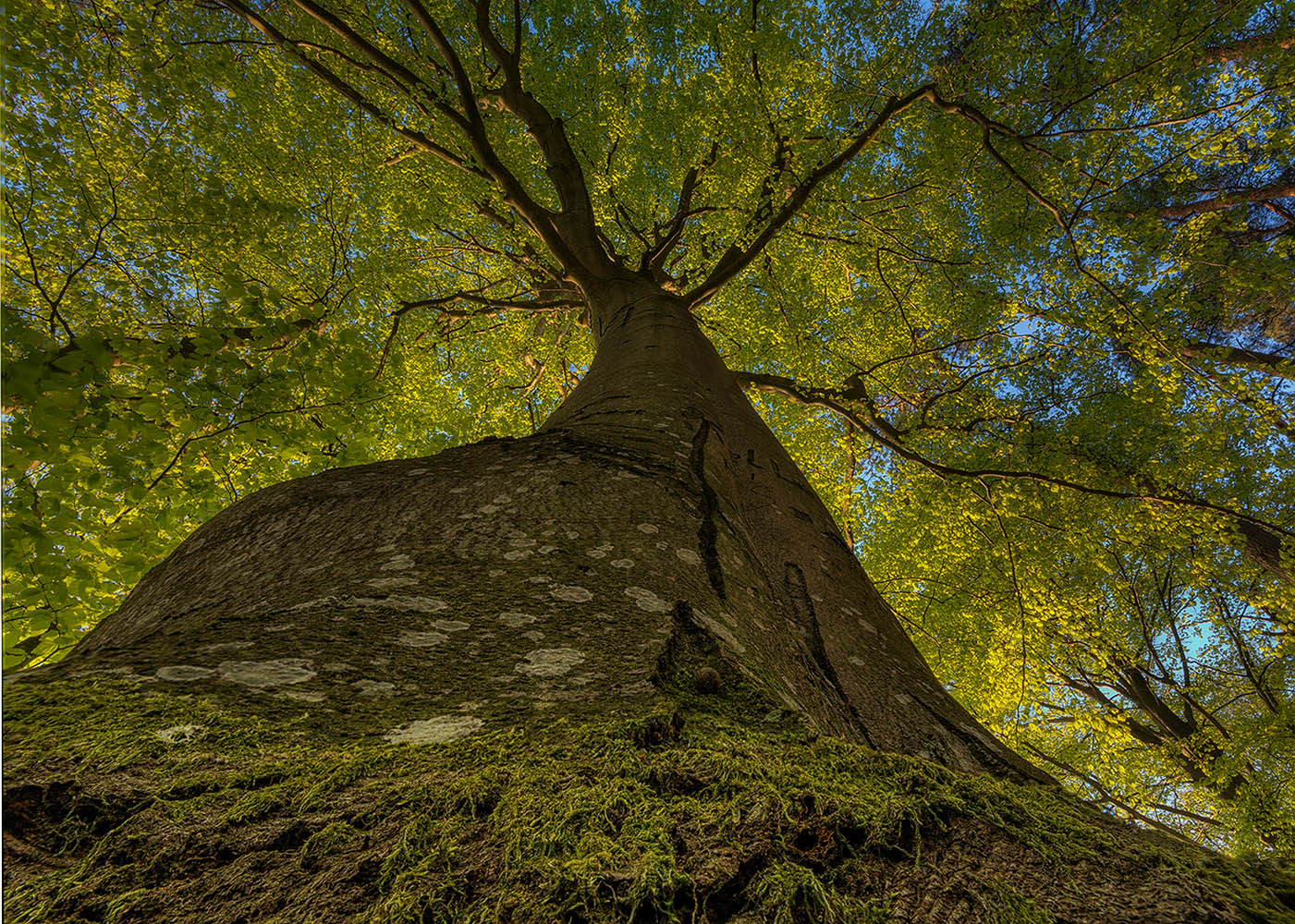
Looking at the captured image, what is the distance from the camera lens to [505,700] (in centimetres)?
98

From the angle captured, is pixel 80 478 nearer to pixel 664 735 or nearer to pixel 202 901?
pixel 202 901

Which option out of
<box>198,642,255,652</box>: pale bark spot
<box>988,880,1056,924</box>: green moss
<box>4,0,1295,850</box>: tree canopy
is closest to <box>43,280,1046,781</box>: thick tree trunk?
<box>198,642,255,652</box>: pale bark spot

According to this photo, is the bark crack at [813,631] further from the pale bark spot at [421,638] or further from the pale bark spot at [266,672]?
the pale bark spot at [266,672]

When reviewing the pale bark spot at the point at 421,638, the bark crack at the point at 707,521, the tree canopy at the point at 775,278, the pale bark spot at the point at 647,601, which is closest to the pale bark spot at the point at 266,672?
the pale bark spot at the point at 421,638

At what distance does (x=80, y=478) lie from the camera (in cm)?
323

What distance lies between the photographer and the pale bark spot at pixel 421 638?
3.68 ft

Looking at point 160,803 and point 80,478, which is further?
point 80,478

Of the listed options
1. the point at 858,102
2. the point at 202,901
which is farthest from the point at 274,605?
the point at 858,102

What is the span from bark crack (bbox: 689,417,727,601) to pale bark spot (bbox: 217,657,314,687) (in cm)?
104

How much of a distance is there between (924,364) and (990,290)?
53.1 inches

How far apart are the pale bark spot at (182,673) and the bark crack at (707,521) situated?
1184mm

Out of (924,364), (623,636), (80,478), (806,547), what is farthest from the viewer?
(924,364)

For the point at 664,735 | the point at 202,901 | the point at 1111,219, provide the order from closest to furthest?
the point at 202,901, the point at 664,735, the point at 1111,219

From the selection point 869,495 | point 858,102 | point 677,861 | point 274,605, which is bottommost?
point 677,861
